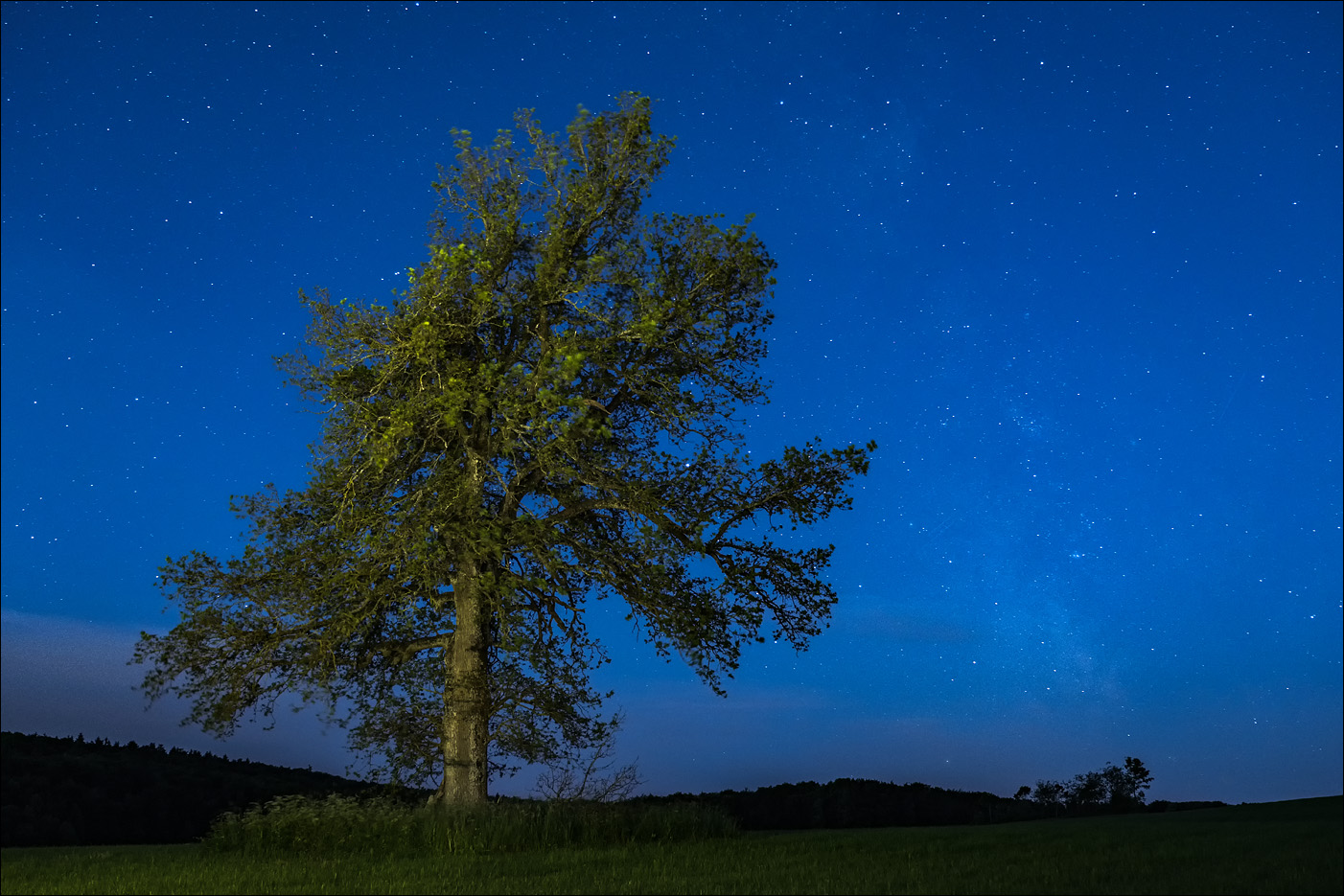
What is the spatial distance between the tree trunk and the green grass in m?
3.03

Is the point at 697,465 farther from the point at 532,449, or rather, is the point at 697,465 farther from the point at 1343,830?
the point at 1343,830

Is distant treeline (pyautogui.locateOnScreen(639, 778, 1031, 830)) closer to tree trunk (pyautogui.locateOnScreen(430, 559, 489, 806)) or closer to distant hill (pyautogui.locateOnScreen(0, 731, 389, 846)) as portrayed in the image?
tree trunk (pyautogui.locateOnScreen(430, 559, 489, 806))

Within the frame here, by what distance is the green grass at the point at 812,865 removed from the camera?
1141 centimetres

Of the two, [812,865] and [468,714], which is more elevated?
[468,714]

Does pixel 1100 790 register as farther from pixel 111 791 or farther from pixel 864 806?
pixel 111 791

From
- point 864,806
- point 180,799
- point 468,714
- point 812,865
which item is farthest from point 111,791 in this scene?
point 812,865

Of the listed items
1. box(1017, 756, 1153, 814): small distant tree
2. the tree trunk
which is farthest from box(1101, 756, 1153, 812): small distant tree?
the tree trunk

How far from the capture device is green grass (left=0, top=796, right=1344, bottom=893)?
37.4 ft

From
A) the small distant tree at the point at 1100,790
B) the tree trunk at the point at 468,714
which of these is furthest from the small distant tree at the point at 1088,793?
the tree trunk at the point at 468,714

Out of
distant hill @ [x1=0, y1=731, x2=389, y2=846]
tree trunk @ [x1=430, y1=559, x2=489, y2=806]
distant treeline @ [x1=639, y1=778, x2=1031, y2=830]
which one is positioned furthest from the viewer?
distant hill @ [x1=0, y1=731, x2=389, y2=846]

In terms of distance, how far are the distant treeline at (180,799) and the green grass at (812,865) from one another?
489cm

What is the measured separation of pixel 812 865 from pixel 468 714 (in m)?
7.99

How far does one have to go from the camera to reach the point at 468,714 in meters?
19.1

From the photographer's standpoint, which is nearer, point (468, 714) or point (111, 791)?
point (468, 714)
